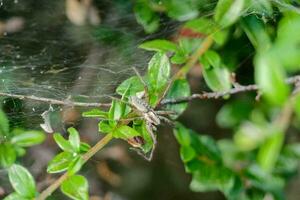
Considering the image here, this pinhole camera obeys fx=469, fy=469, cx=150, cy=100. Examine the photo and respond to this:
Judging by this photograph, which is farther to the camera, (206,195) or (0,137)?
(206,195)

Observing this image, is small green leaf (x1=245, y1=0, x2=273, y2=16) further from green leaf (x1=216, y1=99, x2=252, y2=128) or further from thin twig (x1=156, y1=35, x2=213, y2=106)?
green leaf (x1=216, y1=99, x2=252, y2=128)

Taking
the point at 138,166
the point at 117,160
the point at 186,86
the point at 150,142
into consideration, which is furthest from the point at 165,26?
the point at 138,166

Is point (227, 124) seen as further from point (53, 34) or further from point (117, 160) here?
point (53, 34)

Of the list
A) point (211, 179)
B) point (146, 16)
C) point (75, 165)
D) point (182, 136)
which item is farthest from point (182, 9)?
point (75, 165)

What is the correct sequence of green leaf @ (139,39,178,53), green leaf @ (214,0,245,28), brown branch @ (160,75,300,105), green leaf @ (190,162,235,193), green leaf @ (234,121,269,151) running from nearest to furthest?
1. green leaf @ (234,121,269,151)
2. green leaf @ (214,0,245,28)
3. brown branch @ (160,75,300,105)
4. green leaf @ (139,39,178,53)
5. green leaf @ (190,162,235,193)

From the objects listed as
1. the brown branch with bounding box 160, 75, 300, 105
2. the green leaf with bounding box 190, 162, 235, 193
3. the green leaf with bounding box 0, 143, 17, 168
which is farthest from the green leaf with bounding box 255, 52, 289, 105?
the green leaf with bounding box 190, 162, 235, 193
